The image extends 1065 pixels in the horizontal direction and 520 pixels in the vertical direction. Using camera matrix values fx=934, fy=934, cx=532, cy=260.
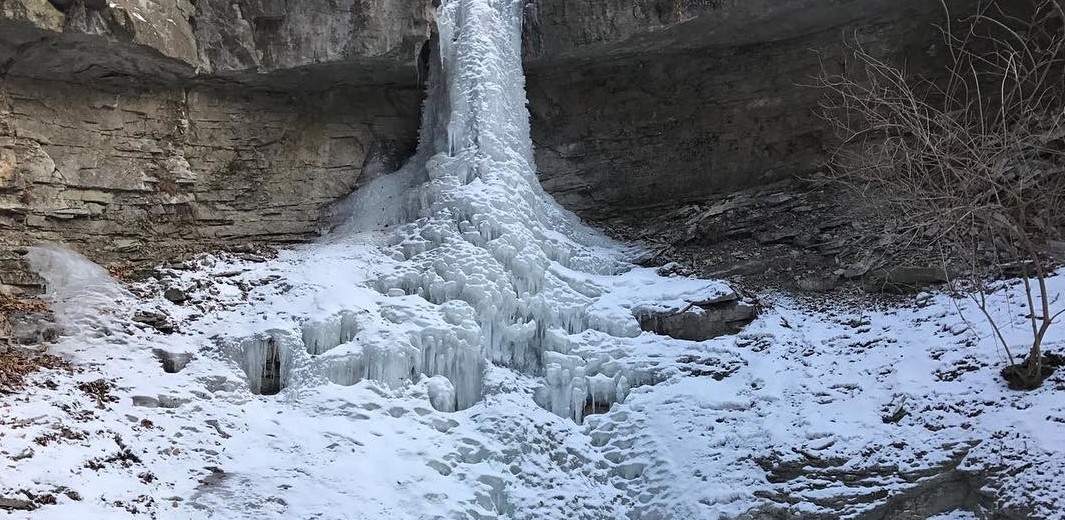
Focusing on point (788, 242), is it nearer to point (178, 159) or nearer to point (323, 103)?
point (323, 103)

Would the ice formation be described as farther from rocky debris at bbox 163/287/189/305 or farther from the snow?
rocky debris at bbox 163/287/189/305

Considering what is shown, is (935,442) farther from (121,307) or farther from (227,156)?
(227,156)

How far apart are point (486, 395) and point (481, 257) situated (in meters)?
2.21

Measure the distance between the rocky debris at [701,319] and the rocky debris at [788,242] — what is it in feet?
3.89

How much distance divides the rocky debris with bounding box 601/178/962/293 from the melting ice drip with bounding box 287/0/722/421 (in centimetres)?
107

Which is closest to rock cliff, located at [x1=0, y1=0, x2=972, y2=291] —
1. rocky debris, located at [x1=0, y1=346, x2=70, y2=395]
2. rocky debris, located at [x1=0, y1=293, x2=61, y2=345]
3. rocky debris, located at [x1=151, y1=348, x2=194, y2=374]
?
rocky debris, located at [x1=0, y1=293, x2=61, y2=345]

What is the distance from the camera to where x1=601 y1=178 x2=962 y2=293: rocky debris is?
1325 centimetres

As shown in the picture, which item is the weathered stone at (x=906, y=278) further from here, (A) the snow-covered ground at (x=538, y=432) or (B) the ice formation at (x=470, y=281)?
(B) the ice formation at (x=470, y=281)

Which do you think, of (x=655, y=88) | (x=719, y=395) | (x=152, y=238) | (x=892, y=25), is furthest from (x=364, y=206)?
(x=892, y=25)

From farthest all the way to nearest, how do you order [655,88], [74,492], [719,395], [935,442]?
1. [655,88]
2. [719,395]
3. [935,442]
4. [74,492]

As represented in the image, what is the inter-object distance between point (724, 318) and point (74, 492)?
8075mm

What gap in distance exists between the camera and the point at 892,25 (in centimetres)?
1504

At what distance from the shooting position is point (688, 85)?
642 inches

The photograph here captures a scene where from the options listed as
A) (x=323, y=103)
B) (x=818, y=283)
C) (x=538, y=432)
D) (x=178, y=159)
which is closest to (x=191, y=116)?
(x=178, y=159)
